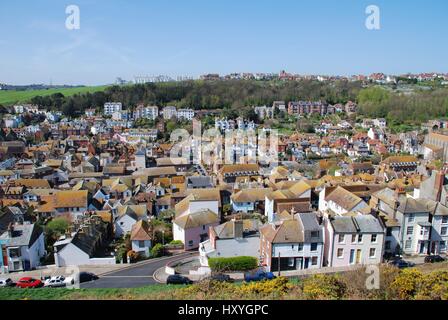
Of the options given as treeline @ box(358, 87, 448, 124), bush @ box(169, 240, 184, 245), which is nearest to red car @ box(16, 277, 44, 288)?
bush @ box(169, 240, 184, 245)

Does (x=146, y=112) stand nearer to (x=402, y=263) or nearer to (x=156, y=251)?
(x=156, y=251)

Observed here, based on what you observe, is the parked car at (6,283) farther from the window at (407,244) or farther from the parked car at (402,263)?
the window at (407,244)

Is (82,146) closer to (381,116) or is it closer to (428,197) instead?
(428,197)

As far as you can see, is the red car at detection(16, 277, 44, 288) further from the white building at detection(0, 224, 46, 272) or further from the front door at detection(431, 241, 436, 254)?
the front door at detection(431, 241, 436, 254)

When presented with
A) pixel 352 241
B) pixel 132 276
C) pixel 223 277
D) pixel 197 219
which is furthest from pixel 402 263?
pixel 132 276
